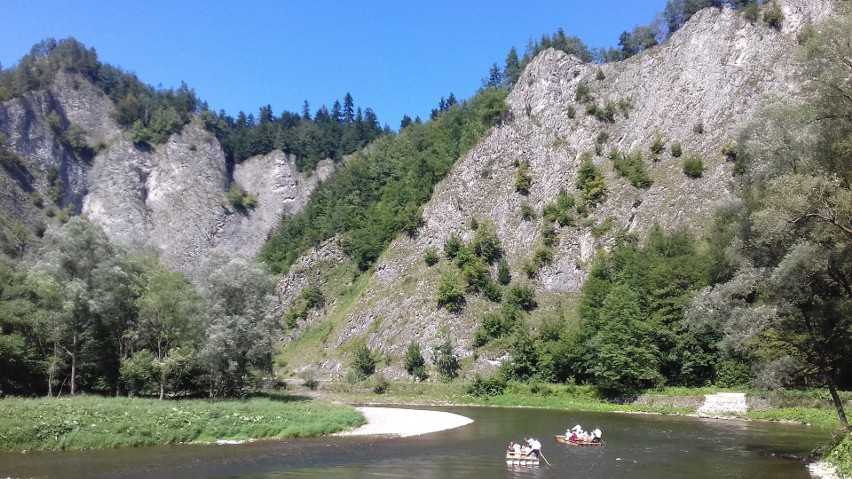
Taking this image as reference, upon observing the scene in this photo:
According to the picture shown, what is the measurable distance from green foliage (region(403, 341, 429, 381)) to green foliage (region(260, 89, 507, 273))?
27.7 meters

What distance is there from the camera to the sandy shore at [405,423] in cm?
3981

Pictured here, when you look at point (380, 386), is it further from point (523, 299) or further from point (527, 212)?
point (527, 212)

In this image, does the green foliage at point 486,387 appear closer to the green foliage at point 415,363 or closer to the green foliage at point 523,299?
the green foliage at point 415,363

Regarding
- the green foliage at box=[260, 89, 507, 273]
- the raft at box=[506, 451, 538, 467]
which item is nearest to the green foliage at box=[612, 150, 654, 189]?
the green foliage at box=[260, 89, 507, 273]

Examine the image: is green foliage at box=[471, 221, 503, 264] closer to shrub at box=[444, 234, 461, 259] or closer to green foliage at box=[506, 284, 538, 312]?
shrub at box=[444, 234, 461, 259]

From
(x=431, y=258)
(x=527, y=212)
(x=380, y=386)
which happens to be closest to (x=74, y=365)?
(x=380, y=386)

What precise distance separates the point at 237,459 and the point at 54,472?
26.1 ft

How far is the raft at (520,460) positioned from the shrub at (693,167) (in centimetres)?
6560

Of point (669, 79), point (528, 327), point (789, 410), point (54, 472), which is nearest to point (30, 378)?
point (54, 472)

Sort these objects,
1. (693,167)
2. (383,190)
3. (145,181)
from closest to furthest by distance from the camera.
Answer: (693,167) → (383,190) → (145,181)

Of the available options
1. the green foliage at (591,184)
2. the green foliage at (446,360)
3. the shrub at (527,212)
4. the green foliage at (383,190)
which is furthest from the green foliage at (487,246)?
the green foliage at (446,360)

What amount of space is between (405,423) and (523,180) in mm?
57805

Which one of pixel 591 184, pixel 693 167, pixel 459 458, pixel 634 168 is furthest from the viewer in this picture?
pixel 591 184

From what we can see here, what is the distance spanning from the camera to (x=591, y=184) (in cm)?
8788
